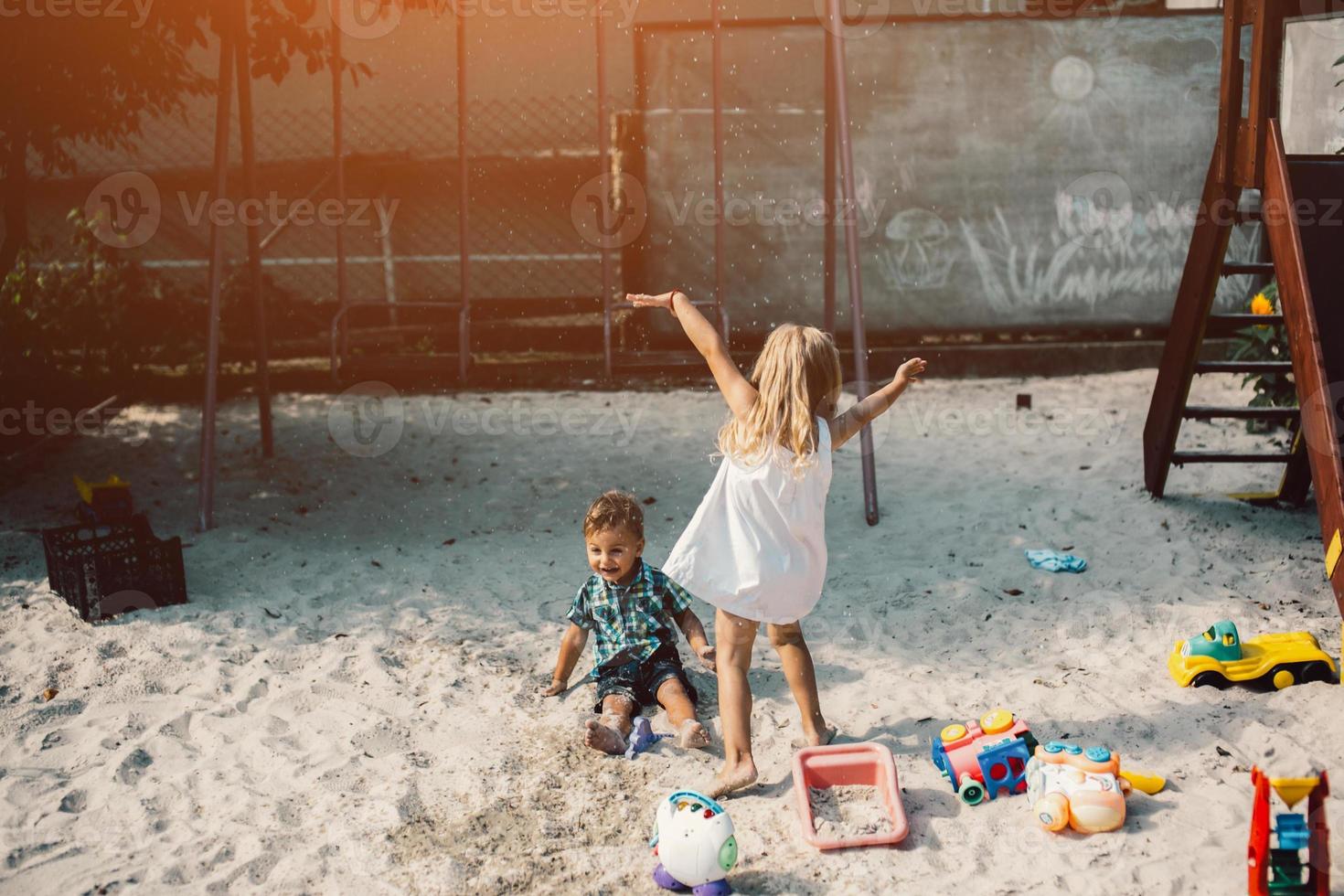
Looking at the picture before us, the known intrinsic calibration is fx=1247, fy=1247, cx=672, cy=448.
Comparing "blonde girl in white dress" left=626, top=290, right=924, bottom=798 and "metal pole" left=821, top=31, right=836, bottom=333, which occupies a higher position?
"metal pole" left=821, top=31, right=836, bottom=333

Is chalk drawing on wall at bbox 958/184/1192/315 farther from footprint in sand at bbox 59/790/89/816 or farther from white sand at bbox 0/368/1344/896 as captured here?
footprint in sand at bbox 59/790/89/816

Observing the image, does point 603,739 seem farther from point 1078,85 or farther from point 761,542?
point 1078,85

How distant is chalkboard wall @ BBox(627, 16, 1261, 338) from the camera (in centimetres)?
937

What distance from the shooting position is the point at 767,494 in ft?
11.7

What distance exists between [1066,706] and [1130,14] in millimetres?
7019

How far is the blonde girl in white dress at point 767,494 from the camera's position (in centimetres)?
355

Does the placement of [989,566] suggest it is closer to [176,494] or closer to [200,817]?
[200,817]

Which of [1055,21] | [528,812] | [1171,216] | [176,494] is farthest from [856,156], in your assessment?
[528,812]

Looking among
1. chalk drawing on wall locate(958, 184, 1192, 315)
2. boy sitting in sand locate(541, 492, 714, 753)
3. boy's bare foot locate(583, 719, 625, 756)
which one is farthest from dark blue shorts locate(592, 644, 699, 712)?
chalk drawing on wall locate(958, 184, 1192, 315)

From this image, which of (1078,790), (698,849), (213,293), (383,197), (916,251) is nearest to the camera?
(698,849)

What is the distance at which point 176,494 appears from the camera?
22.6 ft

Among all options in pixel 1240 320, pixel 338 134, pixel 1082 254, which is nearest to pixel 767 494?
pixel 1240 320

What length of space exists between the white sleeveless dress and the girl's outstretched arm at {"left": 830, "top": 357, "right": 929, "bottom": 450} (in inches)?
1.7

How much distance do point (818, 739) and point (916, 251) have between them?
251 inches
